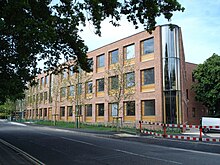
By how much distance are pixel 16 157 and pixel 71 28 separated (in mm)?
6380

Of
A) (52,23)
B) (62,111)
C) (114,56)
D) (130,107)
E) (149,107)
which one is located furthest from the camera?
(62,111)

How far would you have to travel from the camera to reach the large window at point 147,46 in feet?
120

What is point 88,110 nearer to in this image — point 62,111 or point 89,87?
point 89,87

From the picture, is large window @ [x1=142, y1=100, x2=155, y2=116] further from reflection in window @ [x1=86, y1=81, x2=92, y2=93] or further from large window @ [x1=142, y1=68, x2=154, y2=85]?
reflection in window @ [x1=86, y1=81, x2=92, y2=93]

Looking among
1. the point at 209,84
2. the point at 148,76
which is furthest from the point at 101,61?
the point at 209,84

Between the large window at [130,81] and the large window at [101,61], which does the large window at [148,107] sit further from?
the large window at [101,61]

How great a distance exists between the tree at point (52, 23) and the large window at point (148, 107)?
845 inches

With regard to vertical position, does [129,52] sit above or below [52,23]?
above

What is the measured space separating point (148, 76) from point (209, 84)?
380 inches

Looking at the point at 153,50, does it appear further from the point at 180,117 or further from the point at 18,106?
the point at 18,106

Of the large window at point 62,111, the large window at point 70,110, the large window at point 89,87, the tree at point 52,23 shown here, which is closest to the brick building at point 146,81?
the large window at point 89,87

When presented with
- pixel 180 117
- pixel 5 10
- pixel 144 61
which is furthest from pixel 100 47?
pixel 5 10

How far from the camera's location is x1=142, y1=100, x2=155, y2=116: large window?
35.3 metres

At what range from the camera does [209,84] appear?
129ft
